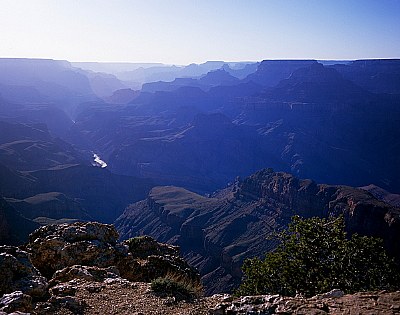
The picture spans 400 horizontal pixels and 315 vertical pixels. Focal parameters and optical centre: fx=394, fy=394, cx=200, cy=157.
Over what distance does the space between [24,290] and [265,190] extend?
72.8 meters

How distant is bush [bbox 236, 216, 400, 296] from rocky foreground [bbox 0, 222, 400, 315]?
3.66 m

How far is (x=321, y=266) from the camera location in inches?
555

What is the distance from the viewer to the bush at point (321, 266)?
13570 millimetres

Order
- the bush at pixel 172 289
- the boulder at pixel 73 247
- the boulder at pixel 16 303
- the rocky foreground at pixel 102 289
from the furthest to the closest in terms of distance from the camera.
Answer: the boulder at pixel 73 247
the bush at pixel 172 289
the boulder at pixel 16 303
the rocky foreground at pixel 102 289

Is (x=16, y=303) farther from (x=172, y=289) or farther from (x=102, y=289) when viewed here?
(x=172, y=289)

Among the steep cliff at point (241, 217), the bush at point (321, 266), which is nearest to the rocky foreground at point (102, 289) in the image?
the bush at point (321, 266)

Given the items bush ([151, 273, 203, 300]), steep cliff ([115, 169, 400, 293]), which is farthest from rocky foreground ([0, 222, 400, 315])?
steep cliff ([115, 169, 400, 293])

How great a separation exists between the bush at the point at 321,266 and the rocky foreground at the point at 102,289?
12.0 feet

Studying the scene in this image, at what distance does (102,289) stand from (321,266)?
7628 millimetres

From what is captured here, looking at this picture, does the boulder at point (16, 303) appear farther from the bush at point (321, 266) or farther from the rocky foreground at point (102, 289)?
the bush at point (321, 266)

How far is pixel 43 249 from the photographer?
1595 cm

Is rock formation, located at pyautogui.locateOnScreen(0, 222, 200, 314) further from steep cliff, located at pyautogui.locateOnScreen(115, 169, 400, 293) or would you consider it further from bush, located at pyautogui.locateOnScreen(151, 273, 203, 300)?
steep cliff, located at pyautogui.locateOnScreen(115, 169, 400, 293)

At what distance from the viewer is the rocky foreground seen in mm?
8984

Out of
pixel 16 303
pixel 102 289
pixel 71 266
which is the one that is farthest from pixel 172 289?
pixel 71 266
